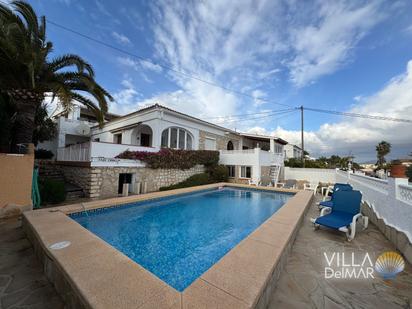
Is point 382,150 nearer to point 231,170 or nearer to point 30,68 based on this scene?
point 231,170

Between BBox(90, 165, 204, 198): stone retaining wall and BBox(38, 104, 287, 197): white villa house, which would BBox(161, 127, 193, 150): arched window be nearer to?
BBox(38, 104, 287, 197): white villa house

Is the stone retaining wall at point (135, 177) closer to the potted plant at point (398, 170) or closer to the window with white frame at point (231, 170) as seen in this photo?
the window with white frame at point (231, 170)

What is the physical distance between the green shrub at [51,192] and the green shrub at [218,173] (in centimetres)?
1048

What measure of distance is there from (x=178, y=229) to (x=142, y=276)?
11.7 ft

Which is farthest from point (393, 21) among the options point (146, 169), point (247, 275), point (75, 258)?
point (146, 169)

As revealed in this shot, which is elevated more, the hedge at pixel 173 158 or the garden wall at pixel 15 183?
the hedge at pixel 173 158

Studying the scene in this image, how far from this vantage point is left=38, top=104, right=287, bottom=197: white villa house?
10.4 metres

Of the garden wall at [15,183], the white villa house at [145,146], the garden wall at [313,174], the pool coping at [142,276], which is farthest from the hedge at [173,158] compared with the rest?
the garden wall at [313,174]

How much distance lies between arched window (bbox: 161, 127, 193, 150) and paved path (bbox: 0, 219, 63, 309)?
11012 mm

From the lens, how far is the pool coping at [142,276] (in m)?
2.03

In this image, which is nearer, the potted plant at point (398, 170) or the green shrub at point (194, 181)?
the potted plant at point (398, 170)

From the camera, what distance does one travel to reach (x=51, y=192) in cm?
799

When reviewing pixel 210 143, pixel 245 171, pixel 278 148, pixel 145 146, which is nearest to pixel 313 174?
pixel 245 171

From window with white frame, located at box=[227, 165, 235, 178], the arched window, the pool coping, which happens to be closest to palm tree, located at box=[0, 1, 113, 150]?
the pool coping
